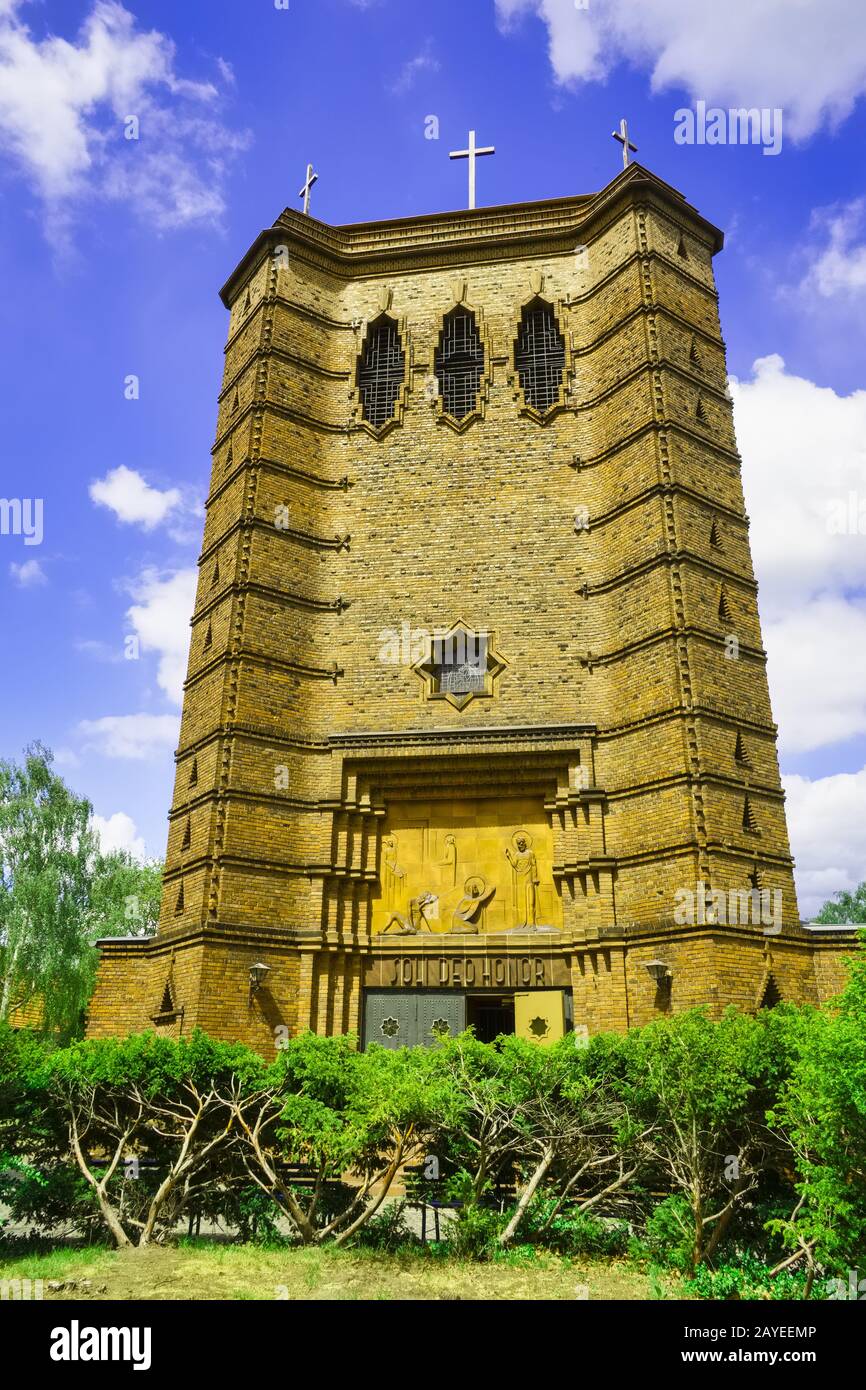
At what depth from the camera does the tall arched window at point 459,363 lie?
19.4 m

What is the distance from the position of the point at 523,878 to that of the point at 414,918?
6.35 feet

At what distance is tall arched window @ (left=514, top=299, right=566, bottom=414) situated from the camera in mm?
19062

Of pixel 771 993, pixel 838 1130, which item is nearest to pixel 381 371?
pixel 771 993

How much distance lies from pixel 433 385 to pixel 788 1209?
50.1 ft

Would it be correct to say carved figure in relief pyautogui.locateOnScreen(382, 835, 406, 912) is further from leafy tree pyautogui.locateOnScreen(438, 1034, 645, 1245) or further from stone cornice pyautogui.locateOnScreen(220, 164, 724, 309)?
stone cornice pyautogui.locateOnScreen(220, 164, 724, 309)

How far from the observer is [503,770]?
16.4 m

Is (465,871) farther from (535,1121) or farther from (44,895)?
(44,895)

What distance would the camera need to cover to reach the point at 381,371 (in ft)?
65.6

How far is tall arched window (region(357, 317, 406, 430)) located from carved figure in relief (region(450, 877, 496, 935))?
9338mm

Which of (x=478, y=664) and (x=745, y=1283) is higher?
(x=478, y=664)
